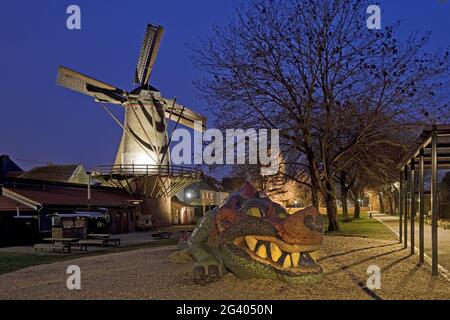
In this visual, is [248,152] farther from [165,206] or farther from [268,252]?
[165,206]

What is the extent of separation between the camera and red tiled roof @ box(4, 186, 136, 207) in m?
27.8

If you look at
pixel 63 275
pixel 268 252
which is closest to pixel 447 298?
pixel 268 252

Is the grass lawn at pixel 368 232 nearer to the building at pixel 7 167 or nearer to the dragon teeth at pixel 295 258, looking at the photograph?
the dragon teeth at pixel 295 258

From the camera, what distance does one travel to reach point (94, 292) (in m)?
9.23

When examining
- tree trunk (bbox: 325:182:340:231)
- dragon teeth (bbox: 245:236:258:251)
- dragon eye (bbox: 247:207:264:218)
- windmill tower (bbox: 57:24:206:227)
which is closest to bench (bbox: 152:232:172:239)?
tree trunk (bbox: 325:182:340:231)

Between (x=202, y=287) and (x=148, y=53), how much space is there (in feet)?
118

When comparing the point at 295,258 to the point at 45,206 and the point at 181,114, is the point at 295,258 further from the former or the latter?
the point at 181,114

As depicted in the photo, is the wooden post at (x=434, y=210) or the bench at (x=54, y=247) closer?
the wooden post at (x=434, y=210)

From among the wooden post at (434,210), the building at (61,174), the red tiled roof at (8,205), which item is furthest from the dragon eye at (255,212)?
the building at (61,174)

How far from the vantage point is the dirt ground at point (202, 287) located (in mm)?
8664

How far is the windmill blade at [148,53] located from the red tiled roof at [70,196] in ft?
32.6

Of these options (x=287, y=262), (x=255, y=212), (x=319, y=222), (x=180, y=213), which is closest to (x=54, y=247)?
(x=255, y=212)

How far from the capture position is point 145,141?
4106 cm

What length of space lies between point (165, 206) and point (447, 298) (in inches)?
1393
